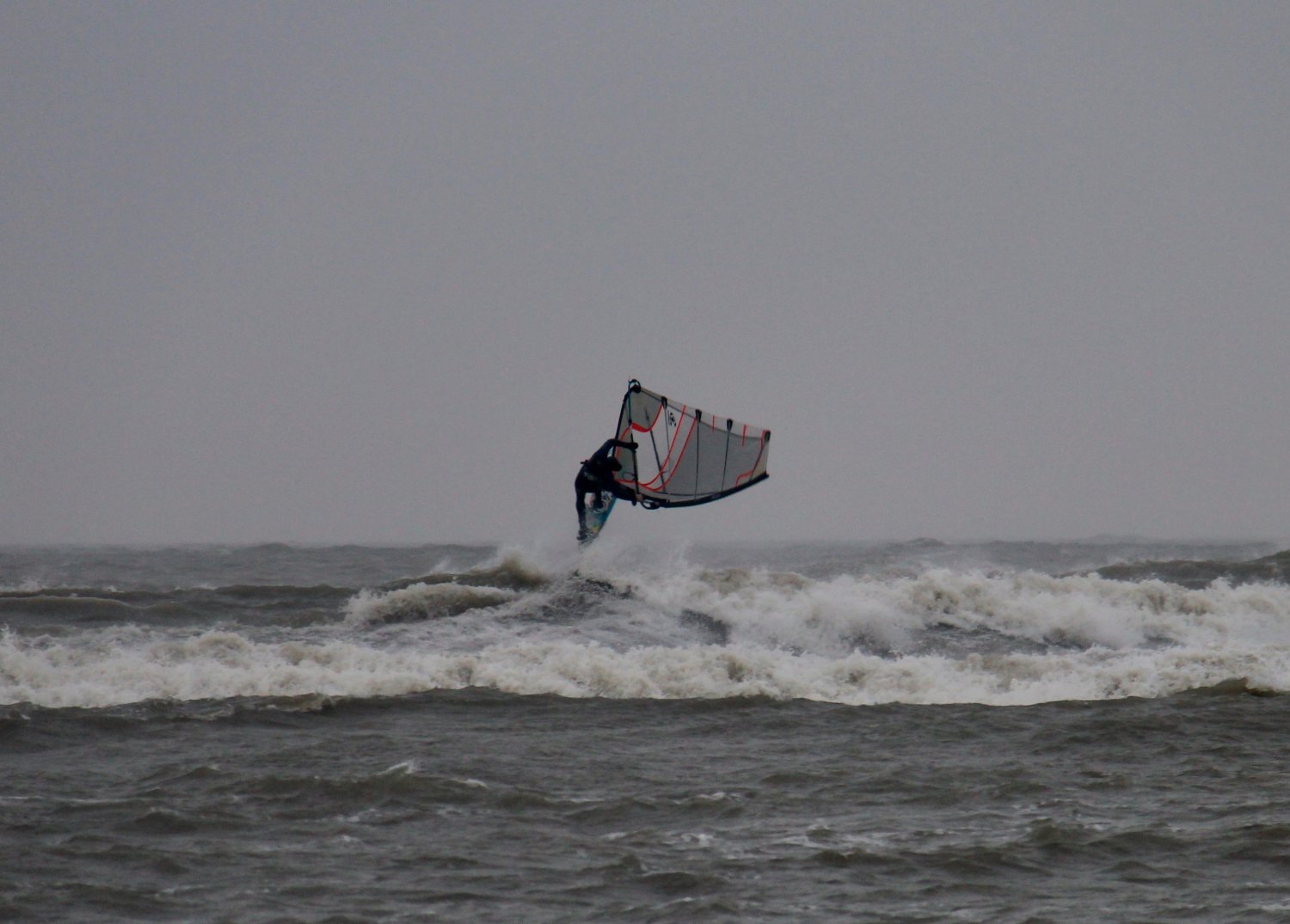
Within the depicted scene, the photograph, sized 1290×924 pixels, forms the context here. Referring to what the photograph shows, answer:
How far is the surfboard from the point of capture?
59.4 feet

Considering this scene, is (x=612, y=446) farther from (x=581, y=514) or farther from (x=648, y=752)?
(x=648, y=752)

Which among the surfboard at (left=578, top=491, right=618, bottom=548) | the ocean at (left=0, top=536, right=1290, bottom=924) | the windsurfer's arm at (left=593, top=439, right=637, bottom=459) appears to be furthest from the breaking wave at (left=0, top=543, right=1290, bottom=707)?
the windsurfer's arm at (left=593, top=439, right=637, bottom=459)

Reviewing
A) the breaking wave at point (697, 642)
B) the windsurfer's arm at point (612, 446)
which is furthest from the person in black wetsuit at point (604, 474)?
the breaking wave at point (697, 642)

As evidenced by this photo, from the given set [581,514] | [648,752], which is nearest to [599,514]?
[581,514]

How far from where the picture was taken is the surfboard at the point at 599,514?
1809cm

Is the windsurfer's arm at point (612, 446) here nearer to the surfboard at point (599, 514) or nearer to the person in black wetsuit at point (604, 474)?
the person in black wetsuit at point (604, 474)

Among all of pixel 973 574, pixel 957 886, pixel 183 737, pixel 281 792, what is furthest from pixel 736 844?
pixel 973 574

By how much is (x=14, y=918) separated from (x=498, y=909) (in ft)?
8.09

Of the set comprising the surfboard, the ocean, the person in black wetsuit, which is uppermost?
the person in black wetsuit

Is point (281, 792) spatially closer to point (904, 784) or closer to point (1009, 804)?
point (904, 784)

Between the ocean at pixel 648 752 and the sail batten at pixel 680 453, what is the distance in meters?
1.35

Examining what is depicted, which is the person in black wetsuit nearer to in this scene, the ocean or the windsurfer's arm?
the windsurfer's arm

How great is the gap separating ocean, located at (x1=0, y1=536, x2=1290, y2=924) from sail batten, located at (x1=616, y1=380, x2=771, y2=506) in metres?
1.35

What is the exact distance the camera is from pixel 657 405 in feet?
57.3
